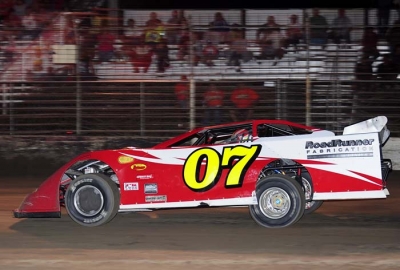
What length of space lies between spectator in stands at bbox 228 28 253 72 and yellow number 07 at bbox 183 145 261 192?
6844 mm

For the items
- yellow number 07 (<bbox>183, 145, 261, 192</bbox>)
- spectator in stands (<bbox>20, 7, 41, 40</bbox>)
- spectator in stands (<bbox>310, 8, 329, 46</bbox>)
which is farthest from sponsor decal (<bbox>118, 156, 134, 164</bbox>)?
spectator in stands (<bbox>20, 7, 41, 40</bbox>)

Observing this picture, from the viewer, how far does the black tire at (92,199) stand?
8.79 metres

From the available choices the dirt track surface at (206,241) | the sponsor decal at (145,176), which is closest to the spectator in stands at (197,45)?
the dirt track surface at (206,241)

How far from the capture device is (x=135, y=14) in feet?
53.7

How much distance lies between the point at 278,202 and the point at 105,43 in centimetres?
808

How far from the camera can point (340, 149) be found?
28.0 feet

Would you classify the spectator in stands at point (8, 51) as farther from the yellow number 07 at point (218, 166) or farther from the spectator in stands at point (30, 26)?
the yellow number 07 at point (218, 166)

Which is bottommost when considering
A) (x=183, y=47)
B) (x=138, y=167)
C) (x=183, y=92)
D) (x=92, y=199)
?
(x=92, y=199)

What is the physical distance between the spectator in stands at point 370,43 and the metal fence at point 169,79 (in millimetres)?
46

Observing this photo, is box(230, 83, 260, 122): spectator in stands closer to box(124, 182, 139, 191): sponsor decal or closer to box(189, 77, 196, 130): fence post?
box(189, 77, 196, 130): fence post

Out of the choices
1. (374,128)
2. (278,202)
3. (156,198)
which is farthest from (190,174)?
(374,128)

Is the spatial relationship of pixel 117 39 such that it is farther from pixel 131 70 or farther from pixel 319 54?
pixel 319 54

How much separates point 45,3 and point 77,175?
9.04 meters

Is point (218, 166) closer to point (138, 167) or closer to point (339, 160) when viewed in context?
point (138, 167)
